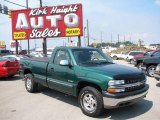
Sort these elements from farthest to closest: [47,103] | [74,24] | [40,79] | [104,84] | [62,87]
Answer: [74,24] < [40,79] < [47,103] < [62,87] < [104,84]

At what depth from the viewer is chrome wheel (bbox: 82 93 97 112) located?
641 cm

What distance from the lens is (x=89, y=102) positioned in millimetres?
6527

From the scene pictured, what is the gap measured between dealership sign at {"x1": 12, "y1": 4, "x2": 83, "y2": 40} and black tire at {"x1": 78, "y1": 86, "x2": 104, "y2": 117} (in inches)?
777

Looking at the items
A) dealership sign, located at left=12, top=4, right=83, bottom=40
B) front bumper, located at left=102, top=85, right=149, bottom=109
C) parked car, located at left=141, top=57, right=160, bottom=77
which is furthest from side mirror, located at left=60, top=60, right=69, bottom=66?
dealership sign, located at left=12, top=4, right=83, bottom=40

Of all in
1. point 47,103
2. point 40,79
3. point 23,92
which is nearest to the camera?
point 47,103

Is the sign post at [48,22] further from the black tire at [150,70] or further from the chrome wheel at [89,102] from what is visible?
the chrome wheel at [89,102]

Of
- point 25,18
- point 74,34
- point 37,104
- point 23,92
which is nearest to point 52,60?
point 37,104

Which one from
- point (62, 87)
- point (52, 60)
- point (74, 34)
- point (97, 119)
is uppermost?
point (74, 34)

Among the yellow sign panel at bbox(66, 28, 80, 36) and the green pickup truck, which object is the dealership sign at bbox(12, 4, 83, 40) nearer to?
the yellow sign panel at bbox(66, 28, 80, 36)

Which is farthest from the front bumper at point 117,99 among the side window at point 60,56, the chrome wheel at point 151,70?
the chrome wheel at point 151,70

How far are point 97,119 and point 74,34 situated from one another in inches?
803

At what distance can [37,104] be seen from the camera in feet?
25.7

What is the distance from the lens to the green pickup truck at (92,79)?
6.02 m

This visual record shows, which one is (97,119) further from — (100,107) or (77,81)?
(77,81)
